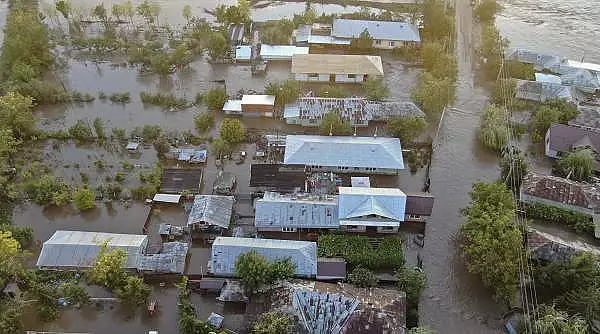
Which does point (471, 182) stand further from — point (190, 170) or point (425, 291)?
point (190, 170)

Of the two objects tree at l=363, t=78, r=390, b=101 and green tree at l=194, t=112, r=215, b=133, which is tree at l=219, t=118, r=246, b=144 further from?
Result: tree at l=363, t=78, r=390, b=101

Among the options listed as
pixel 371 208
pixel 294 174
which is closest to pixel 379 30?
pixel 294 174

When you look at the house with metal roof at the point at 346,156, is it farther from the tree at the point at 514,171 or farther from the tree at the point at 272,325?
the tree at the point at 272,325

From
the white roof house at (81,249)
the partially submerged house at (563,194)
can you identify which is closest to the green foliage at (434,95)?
the partially submerged house at (563,194)

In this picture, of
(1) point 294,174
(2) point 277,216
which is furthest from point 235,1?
(2) point 277,216

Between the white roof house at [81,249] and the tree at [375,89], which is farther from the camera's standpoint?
the tree at [375,89]
